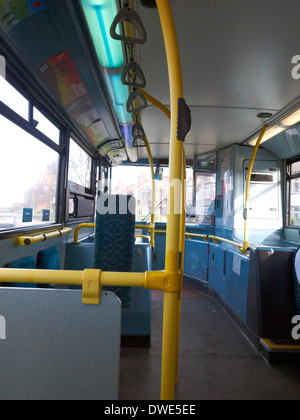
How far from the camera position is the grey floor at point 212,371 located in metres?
2.05

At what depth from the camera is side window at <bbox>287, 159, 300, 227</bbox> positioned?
4473 millimetres

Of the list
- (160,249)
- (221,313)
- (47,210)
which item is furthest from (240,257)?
(160,249)

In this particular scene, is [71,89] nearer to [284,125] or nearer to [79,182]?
[79,182]

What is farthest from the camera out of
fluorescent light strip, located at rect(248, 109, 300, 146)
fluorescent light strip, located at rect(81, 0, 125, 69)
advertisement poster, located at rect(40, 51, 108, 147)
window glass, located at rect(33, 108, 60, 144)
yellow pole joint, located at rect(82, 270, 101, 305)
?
fluorescent light strip, located at rect(248, 109, 300, 146)

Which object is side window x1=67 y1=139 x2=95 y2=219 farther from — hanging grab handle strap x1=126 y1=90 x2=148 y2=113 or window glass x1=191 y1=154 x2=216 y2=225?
window glass x1=191 y1=154 x2=216 y2=225

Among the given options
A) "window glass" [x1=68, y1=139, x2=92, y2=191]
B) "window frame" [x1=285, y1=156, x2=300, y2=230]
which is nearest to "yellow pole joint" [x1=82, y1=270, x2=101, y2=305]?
"window glass" [x1=68, y1=139, x2=92, y2=191]

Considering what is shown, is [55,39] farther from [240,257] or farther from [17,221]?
[240,257]

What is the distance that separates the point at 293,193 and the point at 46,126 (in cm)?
393

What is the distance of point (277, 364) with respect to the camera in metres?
2.49

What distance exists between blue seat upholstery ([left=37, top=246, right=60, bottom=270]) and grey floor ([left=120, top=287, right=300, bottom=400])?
1.07 metres

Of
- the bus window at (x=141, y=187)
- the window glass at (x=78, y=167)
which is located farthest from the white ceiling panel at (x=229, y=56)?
the bus window at (x=141, y=187)

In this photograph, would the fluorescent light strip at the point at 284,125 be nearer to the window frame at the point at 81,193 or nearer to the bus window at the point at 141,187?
the bus window at the point at 141,187

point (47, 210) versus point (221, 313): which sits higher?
point (47, 210)

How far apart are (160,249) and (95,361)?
5.00 metres
